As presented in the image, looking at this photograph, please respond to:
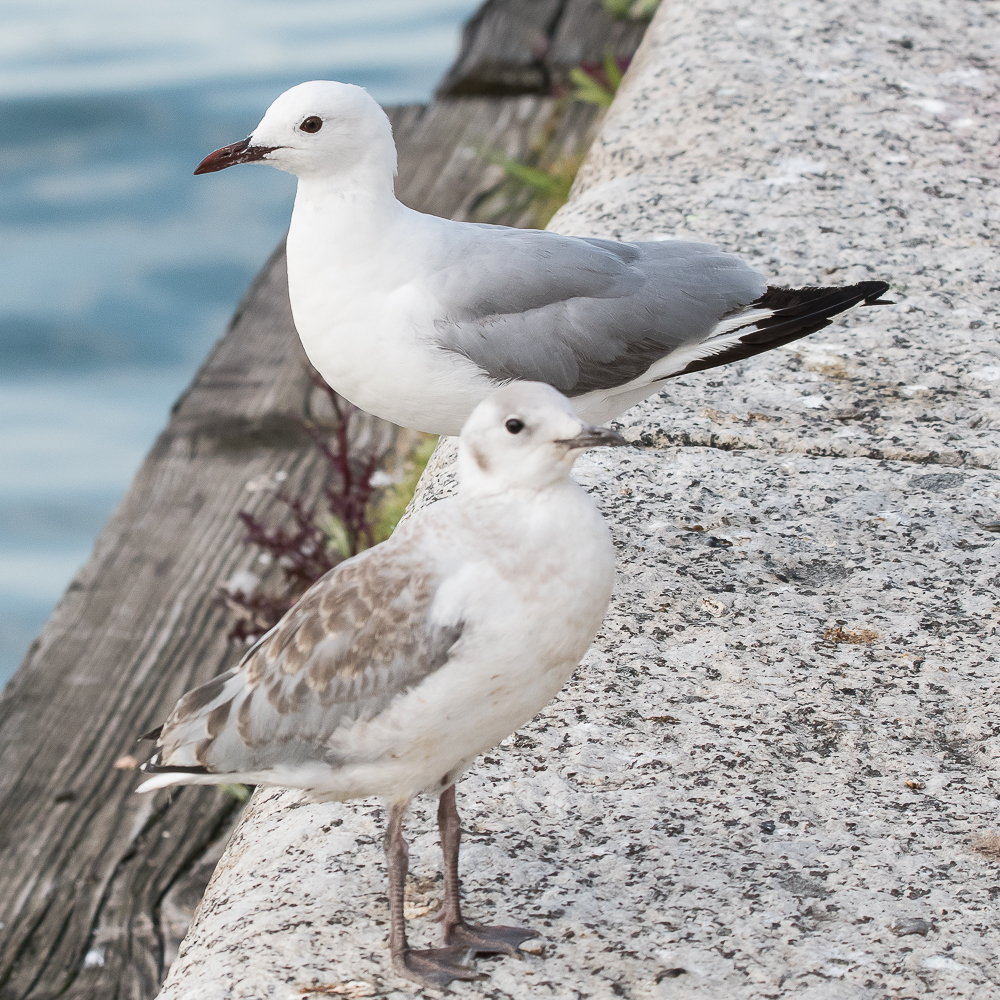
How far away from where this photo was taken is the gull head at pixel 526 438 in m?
1.75

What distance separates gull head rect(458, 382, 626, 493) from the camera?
1.75 meters

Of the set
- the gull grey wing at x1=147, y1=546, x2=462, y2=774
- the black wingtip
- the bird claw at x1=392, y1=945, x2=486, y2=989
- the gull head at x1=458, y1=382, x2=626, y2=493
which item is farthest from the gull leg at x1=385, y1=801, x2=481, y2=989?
the black wingtip

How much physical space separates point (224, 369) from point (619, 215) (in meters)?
2.59

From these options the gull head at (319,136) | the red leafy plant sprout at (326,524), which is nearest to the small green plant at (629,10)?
the red leafy plant sprout at (326,524)

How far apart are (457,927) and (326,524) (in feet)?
9.99

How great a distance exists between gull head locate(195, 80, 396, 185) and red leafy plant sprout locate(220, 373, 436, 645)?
1.31m

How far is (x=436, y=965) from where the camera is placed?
1.81m

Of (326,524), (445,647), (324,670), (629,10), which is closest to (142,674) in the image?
(326,524)

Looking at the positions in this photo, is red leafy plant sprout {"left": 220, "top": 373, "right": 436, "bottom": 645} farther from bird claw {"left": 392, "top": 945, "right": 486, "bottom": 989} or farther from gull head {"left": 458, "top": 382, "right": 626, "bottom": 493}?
bird claw {"left": 392, "top": 945, "right": 486, "bottom": 989}

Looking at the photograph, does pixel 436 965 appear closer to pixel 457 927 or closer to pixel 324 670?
pixel 457 927

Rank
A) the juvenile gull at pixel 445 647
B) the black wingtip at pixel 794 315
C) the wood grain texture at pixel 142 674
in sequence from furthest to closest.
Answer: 1. the wood grain texture at pixel 142 674
2. the black wingtip at pixel 794 315
3. the juvenile gull at pixel 445 647

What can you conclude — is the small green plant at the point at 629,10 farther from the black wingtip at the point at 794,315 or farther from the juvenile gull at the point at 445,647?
the juvenile gull at the point at 445,647

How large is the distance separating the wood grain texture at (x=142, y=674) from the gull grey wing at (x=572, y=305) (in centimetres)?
188

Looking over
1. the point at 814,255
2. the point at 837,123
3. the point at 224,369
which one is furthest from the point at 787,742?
the point at 224,369
